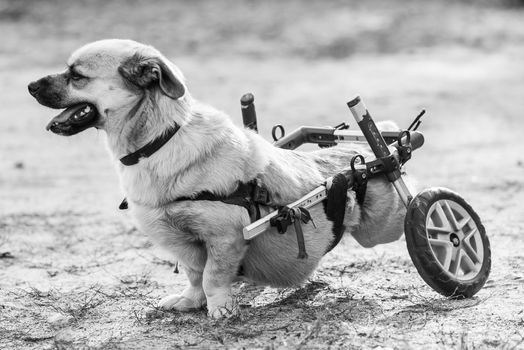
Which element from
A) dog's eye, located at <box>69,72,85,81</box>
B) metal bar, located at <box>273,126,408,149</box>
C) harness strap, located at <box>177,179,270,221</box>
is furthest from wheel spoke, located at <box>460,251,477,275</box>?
dog's eye, located at <box>69,72,85,81</box>

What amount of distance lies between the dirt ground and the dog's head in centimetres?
28

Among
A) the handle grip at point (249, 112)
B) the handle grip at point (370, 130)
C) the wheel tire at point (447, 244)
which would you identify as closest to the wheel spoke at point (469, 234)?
the wheel tire at point (447, 244)

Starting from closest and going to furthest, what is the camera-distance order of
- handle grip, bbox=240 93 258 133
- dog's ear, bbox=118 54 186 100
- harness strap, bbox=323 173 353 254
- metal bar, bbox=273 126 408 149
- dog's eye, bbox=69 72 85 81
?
1. dog's ear, bbox=118 54 186 100
2. dog's eye, bbox=69 72 85 81
3. harness strap, bbox=323 173 353 254
4. metal bar, bbox=273 126 408 149
5. handle grip, bbox=240 93 258 133

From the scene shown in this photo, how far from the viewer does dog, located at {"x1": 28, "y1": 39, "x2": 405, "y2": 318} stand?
13.8 ft

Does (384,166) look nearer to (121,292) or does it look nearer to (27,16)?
(121,292)

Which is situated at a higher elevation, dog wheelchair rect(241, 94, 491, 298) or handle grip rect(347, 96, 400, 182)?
handle grip rect(347, 96, 400, 182)

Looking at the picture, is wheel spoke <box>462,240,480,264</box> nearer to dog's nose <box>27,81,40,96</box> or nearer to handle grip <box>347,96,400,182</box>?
handle grip <box>347,96,400,182</box>

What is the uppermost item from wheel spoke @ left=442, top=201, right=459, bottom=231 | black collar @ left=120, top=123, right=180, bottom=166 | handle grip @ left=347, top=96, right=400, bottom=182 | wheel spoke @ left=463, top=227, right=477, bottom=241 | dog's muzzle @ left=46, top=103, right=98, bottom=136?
dog's muzzle @ left=46, top=103, right=98, bottom=136

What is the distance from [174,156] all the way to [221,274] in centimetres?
65

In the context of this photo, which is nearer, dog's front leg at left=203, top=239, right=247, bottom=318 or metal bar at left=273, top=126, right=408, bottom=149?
dog's front leg at left=203, top=239, right=247, bottom=318

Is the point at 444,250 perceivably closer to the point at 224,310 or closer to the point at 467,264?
the point at 467,264

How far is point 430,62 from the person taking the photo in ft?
48.6

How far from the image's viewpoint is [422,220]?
176 inches

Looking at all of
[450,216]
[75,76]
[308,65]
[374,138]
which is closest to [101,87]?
[75,76]
